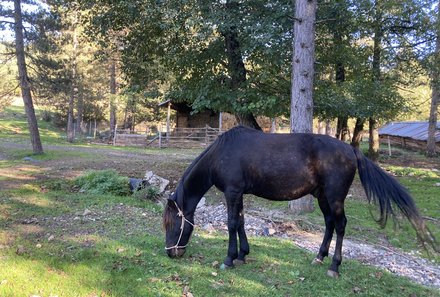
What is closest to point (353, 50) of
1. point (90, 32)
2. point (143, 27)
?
point (143, 27)

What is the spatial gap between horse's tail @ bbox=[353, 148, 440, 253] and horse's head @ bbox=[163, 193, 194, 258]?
2.39m

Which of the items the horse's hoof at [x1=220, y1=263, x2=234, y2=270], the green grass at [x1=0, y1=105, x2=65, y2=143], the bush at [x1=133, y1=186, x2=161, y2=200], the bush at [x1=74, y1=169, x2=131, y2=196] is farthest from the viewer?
the green grass at [x1=0, y1=105, x2=65, y2=143]

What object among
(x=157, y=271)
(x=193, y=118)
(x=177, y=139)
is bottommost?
(x=157, y=271)

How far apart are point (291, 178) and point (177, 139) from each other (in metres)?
26.3

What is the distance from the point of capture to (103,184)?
32.5 feet

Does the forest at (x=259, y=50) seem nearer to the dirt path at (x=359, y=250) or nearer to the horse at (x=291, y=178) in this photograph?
the dirt path at (x=359, y=250)

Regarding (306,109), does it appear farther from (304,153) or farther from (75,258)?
(75,258)

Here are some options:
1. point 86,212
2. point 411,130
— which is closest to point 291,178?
point 86,212

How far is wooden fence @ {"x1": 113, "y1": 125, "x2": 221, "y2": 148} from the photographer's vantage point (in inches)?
1150

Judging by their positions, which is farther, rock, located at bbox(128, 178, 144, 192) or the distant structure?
the distant structure

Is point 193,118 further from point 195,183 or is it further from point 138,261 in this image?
A: point 138,261

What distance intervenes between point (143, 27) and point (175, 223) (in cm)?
855

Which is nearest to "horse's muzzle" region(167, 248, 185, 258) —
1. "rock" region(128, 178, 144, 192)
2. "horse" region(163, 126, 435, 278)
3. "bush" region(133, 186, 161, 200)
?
"horse" region(163, 126, 435, 278)

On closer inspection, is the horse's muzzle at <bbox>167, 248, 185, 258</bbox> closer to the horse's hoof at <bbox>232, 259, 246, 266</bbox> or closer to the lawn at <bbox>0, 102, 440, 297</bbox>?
the lawn at <bbox>0, 102, 440, 297</bbox>
